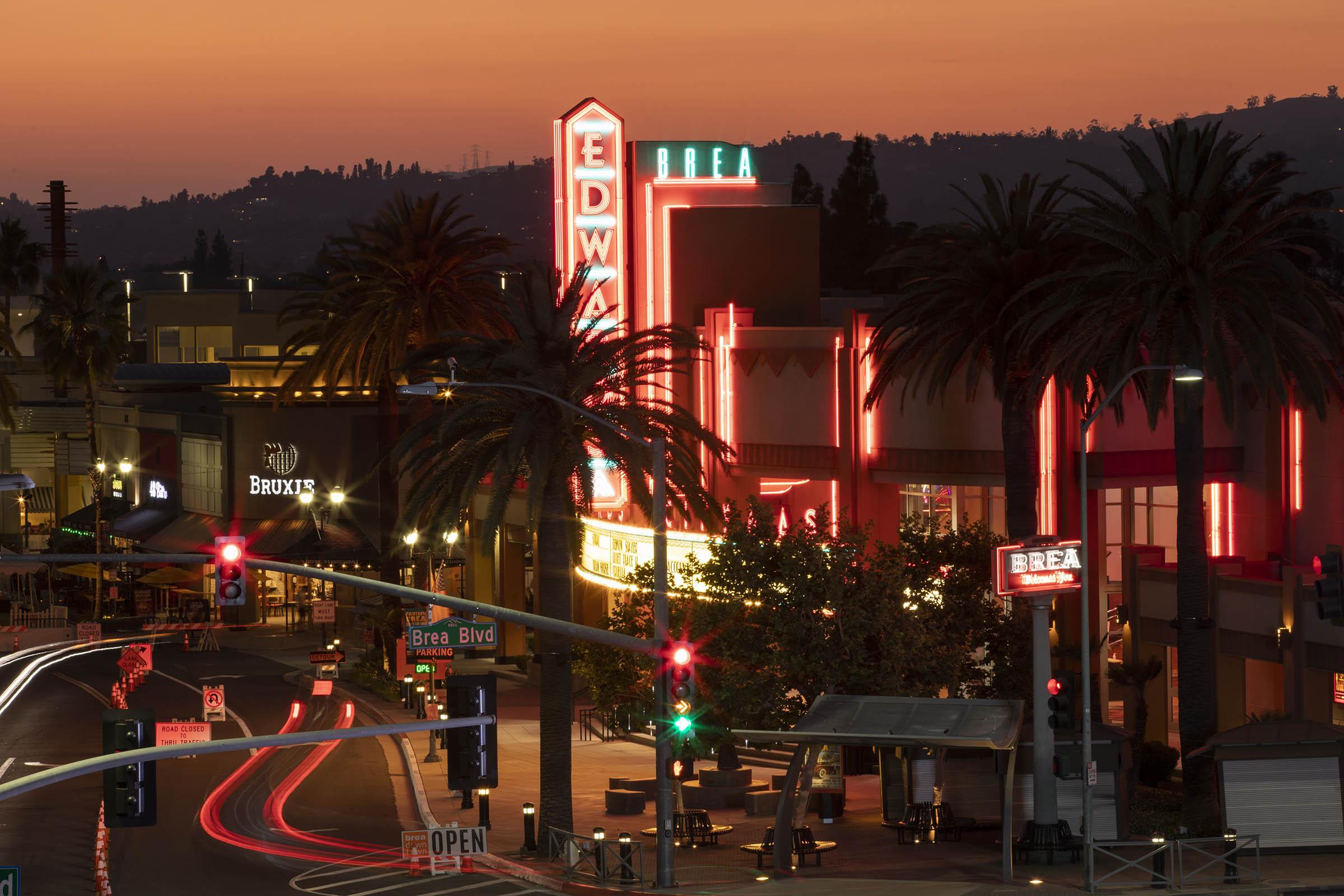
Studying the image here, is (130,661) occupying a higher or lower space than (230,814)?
higher

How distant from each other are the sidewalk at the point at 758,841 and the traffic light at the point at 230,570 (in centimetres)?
1078

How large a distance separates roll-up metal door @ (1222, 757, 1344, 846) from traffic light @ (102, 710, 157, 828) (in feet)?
70.7

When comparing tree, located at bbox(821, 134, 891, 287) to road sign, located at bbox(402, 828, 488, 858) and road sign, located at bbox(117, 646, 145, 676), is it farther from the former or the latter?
road sign, located at bbox(402, 828, 488, 858)

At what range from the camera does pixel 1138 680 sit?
4653 centimetres

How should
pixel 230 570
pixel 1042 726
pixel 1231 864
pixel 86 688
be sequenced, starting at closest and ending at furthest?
1. pixel 230 570
2. pixel 1231 864
3. pixel 1042 726
4. pixel 86 688

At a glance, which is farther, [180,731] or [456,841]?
[180,731]

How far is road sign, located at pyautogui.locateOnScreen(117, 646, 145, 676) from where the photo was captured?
2506 inches

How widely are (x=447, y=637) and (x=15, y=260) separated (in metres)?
103

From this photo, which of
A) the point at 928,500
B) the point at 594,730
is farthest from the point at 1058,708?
the point at 594,730

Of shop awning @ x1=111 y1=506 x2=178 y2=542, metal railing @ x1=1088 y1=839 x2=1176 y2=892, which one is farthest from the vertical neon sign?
shop awning @ x1=111 y1=506 x2=178 y2=542

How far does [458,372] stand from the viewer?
42.5m

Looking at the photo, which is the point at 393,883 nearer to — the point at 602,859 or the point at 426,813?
the point at 602,859

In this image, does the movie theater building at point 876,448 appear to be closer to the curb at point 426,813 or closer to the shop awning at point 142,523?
the curb at point 426,813

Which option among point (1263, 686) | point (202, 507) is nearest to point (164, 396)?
point (202, 507)
